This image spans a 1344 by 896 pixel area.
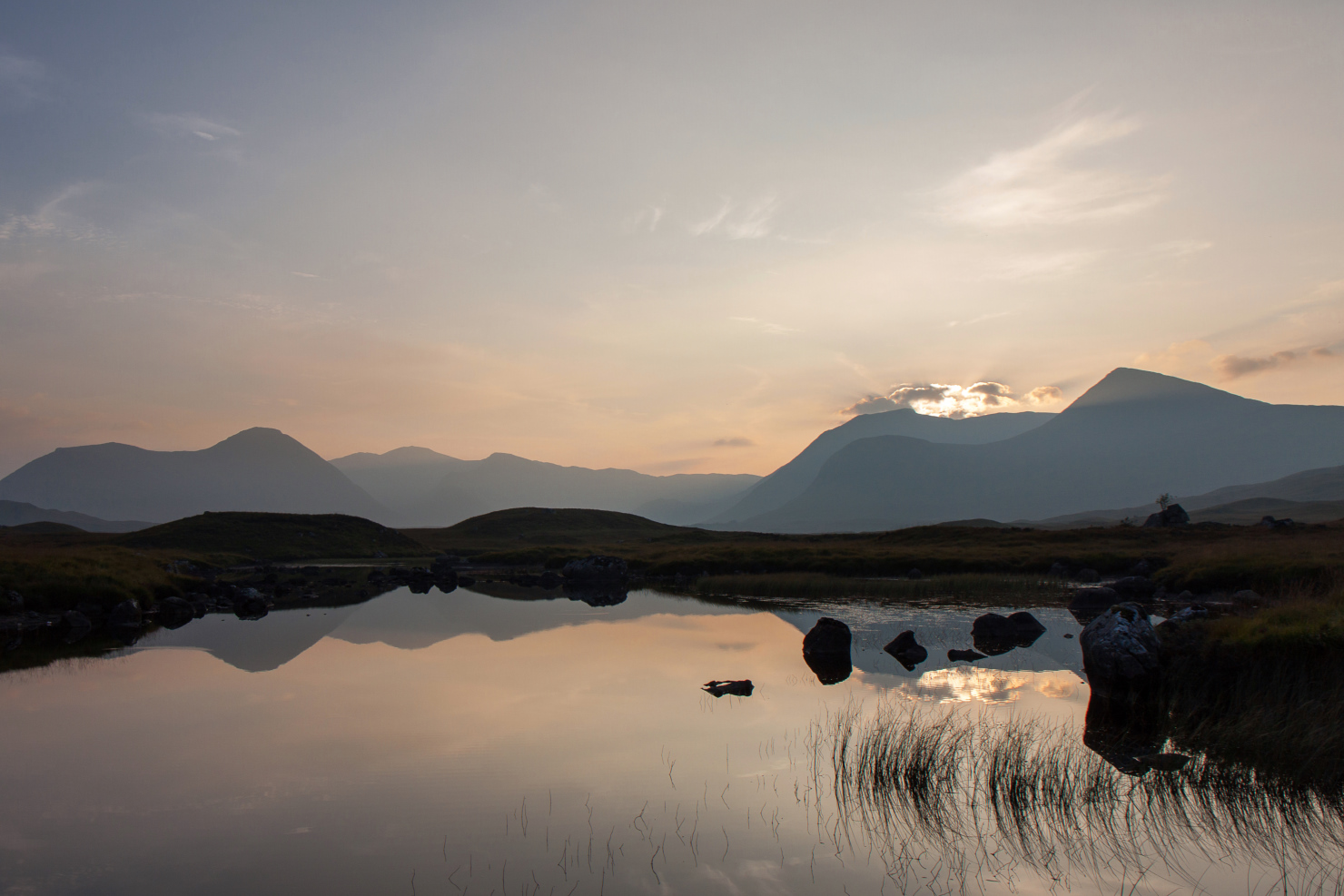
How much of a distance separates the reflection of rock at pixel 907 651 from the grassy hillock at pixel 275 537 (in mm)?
94096

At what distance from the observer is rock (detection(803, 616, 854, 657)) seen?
1150 inches

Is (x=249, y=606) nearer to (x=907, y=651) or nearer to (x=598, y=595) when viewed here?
(x=598, y=595)

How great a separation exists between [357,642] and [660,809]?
2588 cm

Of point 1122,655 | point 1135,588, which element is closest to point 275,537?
point 1135,588

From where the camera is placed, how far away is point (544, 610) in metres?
47.4

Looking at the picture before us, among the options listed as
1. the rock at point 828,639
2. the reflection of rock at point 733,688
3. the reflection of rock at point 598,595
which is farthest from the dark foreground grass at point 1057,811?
the reflection of rock at point 598,595

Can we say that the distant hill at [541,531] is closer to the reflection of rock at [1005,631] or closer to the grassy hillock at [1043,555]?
the grassy hillock at [1043,555]

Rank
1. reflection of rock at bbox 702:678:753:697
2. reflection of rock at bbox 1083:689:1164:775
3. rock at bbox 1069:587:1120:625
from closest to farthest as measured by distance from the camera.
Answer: reflection of rock at bbox 1083:689:1164:775 → reflection of rock at bbox 702:678:753:697 → rock at bbox 1069:587:1120:625

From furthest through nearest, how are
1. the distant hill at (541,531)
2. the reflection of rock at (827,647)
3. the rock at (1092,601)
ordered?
the distant hill at (541,531) → the rock at (1092,601) → the reflection of rock at (827,647)

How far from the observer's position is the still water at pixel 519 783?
36.3 feet

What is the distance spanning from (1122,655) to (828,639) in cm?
1031

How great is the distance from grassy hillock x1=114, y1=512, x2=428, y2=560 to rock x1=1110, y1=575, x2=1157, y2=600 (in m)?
94.1

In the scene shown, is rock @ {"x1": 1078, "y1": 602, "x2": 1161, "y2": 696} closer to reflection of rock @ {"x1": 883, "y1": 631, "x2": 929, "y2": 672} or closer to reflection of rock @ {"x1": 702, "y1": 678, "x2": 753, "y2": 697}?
reflection of rock @ {"x1": 883, "y1": 631, "x2": 929, "y2": 672}

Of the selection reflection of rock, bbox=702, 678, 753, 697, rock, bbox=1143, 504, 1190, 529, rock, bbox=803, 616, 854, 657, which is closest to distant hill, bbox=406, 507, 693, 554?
rock, bbox=1143, 504, 1190, 529
